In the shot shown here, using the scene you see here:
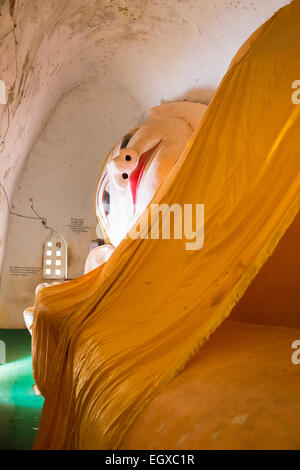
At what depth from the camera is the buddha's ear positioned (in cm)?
306

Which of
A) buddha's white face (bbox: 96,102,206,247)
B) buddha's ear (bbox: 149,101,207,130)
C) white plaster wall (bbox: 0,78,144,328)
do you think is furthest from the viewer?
white plaster wall (bbox: 0,78,144,328)

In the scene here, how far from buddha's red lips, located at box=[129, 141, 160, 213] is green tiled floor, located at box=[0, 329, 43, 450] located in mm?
1542

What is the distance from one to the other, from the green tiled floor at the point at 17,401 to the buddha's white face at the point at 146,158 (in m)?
1.35

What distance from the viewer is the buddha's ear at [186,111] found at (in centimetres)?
306

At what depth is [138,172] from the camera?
2912 millimetres

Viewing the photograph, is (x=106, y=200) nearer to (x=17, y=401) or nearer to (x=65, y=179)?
(x=65, y=179)

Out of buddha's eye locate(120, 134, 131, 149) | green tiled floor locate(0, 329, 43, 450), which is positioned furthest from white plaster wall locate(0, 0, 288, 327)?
green tiled floor locate(0, 329, 43, 450)

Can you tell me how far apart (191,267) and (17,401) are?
1628 mm
